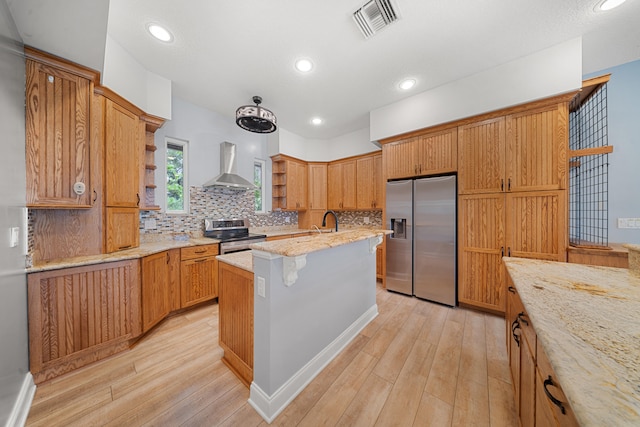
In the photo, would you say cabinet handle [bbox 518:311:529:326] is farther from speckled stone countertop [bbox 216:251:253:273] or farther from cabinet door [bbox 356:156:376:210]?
A: cabinet door [bbox 356:156:376:210]

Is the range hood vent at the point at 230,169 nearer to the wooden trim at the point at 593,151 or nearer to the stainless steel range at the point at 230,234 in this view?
the stainless steel range at the point at 230,234

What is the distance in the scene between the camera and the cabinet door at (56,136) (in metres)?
1.61

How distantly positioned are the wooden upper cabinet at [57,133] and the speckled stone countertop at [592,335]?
3020mm

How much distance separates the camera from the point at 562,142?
7.12ft

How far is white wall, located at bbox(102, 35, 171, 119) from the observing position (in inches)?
79.3

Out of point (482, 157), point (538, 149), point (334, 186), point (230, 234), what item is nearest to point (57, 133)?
point (230, 234)

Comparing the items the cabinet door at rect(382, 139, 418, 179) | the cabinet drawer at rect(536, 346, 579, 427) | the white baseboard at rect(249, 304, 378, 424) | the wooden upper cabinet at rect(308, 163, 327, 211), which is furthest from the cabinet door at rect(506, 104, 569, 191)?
the wooden upper cabinet at rect(308, 163, 327, 211)

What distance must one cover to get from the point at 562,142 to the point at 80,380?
192 inches

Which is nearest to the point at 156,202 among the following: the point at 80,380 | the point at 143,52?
the point at 143,52

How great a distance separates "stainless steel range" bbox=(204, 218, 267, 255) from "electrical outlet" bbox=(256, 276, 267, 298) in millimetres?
1741

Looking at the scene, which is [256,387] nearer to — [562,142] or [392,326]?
[392,326]

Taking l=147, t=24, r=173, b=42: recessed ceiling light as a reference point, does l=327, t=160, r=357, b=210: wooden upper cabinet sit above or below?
below

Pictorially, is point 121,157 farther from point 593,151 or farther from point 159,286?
point 593,151

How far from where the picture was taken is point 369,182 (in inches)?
163
